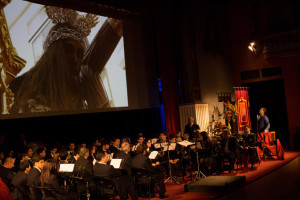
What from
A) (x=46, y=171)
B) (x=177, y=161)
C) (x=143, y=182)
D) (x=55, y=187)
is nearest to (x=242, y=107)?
(x=177, y=161)

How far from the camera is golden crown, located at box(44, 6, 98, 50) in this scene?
1110cm

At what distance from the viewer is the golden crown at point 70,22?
11102 mm

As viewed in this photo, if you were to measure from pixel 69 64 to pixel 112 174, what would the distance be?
5616 mm

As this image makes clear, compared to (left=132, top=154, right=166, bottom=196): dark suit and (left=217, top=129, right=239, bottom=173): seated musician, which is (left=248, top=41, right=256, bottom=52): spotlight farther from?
(left=132, top=154, right=166, bottom=196): dark suit

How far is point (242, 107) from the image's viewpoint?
1602cm

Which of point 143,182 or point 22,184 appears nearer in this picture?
point 22,184

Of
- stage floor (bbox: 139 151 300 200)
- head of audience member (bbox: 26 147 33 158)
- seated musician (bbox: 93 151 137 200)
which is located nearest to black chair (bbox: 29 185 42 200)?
seated musician (bbox: 93 151 137 200)

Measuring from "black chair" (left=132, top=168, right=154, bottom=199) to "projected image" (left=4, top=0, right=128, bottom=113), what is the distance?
13.8 ft

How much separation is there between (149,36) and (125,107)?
3548mm

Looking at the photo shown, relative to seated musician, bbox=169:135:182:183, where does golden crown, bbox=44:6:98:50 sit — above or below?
above

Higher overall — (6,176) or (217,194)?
(6,176)

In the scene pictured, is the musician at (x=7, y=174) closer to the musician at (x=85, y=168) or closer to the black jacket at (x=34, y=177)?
the black jacket at (x=34, y=177)

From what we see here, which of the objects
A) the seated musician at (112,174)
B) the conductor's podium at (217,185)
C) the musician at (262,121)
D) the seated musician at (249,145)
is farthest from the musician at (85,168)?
the musician at (262,121)

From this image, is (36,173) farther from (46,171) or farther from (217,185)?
(217,185)
